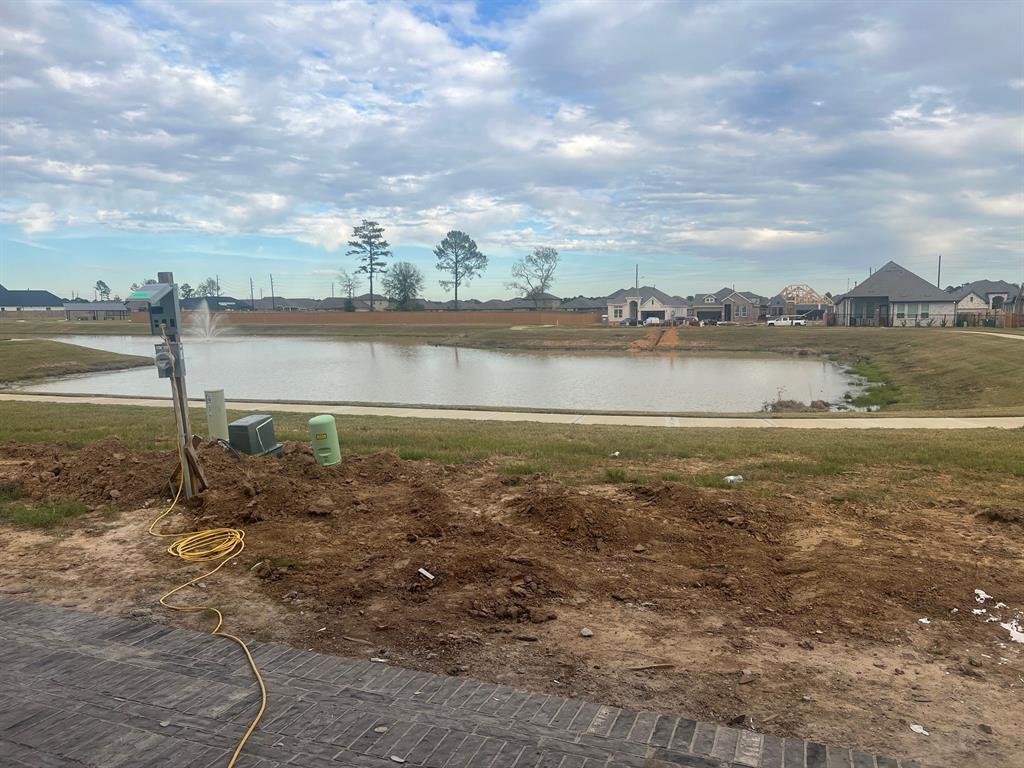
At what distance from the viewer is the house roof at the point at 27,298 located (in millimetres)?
142875

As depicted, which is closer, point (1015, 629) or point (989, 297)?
point (1015, 629)

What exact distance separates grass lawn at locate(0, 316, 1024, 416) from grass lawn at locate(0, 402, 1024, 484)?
5.88 m

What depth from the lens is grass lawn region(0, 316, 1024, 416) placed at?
856 inches

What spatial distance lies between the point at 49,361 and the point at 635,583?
3729cm

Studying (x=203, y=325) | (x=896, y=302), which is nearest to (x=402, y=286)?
(x=203, y=325)

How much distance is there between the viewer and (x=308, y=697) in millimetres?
3588

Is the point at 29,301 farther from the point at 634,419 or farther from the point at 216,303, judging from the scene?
the point at 634,419

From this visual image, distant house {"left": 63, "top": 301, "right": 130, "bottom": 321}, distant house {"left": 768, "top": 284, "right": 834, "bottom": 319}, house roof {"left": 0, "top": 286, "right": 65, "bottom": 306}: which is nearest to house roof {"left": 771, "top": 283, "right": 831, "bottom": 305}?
distant house {"left": 768, "top": 284, "right": 834, "bottom": 319}

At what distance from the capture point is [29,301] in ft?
474

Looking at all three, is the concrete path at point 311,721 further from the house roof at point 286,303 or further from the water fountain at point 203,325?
the house roof at point 286,303

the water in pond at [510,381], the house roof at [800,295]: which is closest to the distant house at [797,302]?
the house roof at [800,295]

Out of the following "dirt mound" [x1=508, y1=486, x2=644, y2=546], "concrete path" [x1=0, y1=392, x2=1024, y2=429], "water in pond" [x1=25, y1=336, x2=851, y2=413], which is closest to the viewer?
"dirt mound" [x1=508, y1=486, x2=644, y2=546]

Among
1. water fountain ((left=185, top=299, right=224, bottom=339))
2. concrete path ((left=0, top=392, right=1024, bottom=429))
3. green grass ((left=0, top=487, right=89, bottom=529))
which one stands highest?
water fountain ((left=185, top=299, right=224, bottom=339))

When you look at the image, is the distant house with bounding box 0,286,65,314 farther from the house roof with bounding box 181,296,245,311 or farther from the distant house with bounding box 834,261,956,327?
the distant house with bounding box 834,261,956,327
